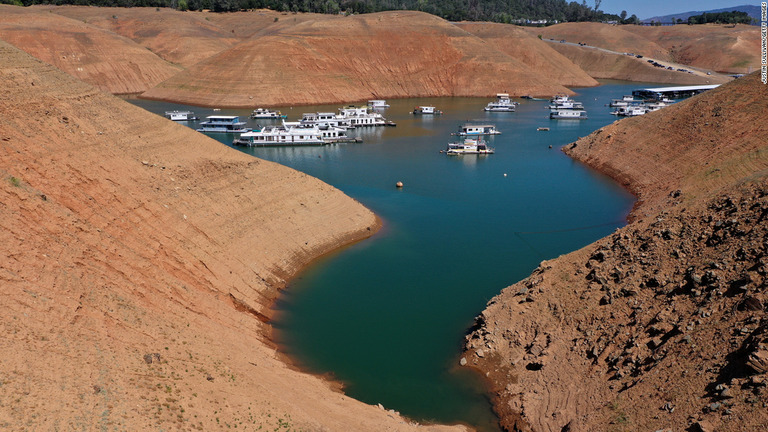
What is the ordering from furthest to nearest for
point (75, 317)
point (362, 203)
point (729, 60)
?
point (729, 60)
point (362, 203)
point (75, 317)

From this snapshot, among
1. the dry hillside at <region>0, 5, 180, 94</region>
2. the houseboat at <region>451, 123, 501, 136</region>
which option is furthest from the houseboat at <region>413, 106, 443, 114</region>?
the dry hillside at <region>0, 5, 180, 94</region>

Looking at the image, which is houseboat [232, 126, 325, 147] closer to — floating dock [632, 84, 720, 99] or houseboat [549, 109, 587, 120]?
houseboat [549, 109, 587, 120]

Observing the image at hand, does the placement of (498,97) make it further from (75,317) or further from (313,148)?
(75,317)

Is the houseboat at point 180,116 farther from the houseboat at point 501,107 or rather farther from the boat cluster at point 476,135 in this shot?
the houseboat at point 501,107

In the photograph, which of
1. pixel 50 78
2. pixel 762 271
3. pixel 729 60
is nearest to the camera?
pixel 762 271

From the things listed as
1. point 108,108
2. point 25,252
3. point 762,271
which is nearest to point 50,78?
point 108,108

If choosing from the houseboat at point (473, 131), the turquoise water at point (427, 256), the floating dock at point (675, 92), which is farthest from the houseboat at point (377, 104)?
the floating dock at point (675, 92)

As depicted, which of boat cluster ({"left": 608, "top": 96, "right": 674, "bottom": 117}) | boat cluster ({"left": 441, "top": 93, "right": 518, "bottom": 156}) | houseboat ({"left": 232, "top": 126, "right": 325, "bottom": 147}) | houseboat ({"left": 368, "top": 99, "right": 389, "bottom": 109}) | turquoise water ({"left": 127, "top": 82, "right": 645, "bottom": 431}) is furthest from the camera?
houseboat ({"left": 368, "top": 99, "right": 389, "bottom": 109})
